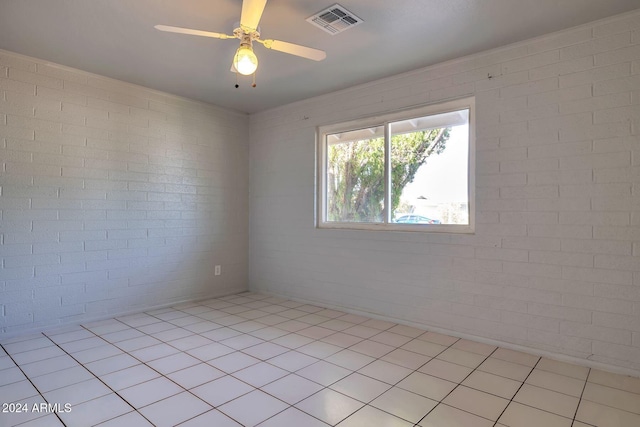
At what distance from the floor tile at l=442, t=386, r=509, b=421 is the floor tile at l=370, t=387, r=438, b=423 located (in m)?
0.14

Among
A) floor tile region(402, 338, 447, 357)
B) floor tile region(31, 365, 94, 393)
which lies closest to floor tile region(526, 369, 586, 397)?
floor tile region(402, 338, 447, 357)

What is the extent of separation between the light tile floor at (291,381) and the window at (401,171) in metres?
1.16

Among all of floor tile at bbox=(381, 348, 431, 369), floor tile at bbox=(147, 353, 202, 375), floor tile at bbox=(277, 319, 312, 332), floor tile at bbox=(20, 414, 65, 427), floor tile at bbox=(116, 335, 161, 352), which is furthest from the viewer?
floor tile at bbox=(277, 319, 312, 332)

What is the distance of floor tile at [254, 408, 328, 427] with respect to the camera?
1.92 meters

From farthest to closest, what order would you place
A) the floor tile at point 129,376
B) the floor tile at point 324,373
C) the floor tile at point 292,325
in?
the floor tile at point 292,325 → the floor tile at point 324,373 → the floor tile at point 129,376

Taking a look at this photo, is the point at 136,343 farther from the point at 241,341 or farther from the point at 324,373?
the point at 324,373

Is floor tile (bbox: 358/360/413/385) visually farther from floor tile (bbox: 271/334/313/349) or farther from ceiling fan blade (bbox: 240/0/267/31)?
ceiling fan blade (bbox: 240/0/267/31)

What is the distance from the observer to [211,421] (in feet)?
6.38

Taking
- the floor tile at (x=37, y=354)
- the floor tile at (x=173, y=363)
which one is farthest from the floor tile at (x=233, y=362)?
the floor tile at (x=37, y=354)

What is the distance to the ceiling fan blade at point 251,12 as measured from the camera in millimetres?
2002

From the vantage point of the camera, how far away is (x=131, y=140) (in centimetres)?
398

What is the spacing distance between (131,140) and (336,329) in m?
3.03

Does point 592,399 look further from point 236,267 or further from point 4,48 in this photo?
point 4,48

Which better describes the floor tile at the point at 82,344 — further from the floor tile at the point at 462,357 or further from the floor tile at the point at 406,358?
the floor tile at the point at 462,357
